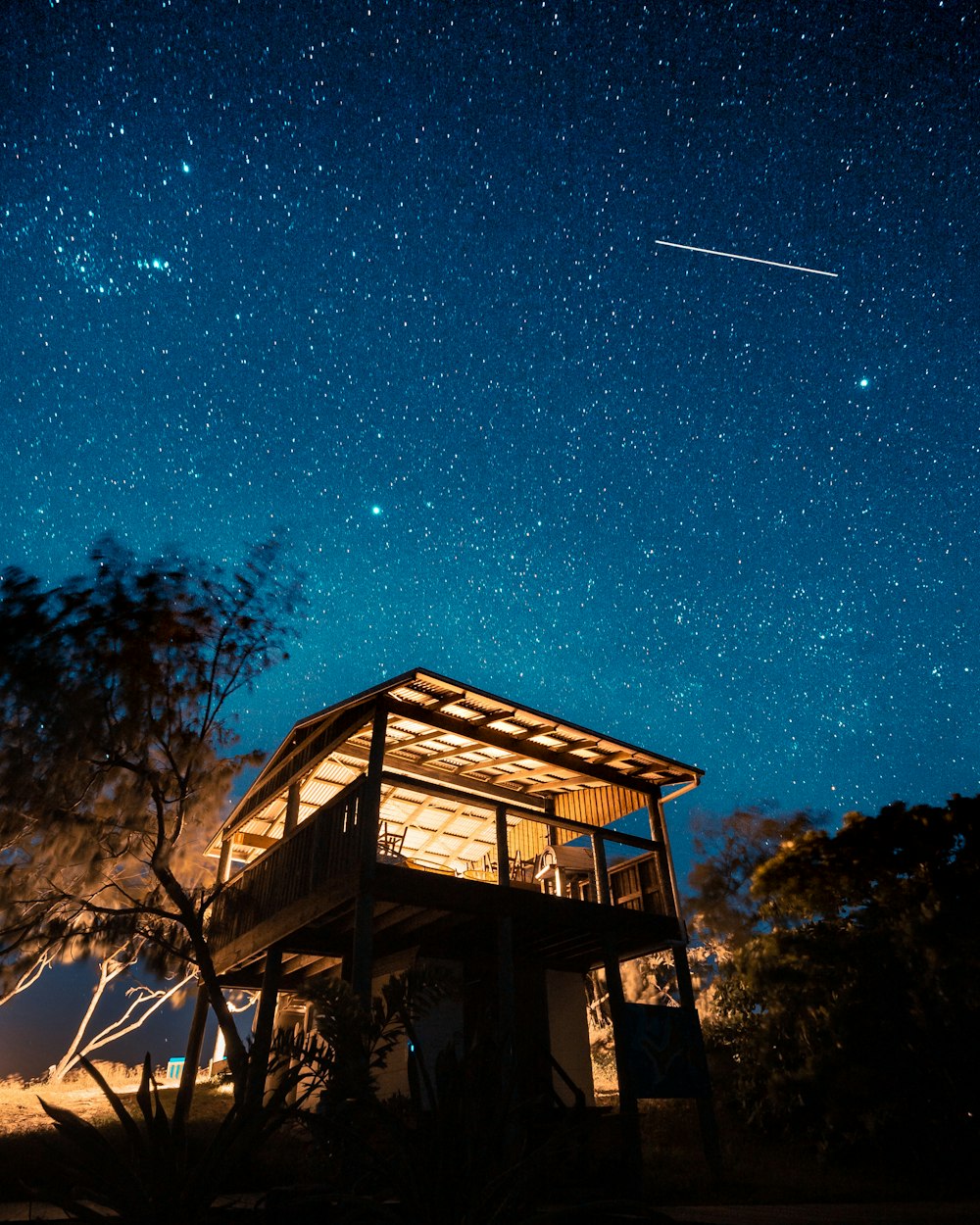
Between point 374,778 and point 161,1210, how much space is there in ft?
22.0

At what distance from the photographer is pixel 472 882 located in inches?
418

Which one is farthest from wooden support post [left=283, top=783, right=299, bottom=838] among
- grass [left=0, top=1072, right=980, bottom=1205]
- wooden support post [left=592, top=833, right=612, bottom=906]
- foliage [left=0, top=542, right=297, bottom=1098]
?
wooden support post [left=592, top=833, right=612, bottom=906]

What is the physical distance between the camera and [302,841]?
11438 mm

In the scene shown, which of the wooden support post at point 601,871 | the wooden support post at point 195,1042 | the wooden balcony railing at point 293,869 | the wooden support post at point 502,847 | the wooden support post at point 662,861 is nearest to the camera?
the wooden balcony railing at point 293,869

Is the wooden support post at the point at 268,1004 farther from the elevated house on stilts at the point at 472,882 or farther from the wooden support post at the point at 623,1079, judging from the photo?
the wooden support post at the point at 623,1079

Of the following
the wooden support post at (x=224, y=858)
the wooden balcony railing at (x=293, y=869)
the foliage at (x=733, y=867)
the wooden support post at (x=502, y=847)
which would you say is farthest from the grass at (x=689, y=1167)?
the foliage at (x=733, y=867)

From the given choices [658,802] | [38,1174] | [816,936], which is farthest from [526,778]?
[38,1174]

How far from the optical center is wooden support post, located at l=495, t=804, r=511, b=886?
37.0 ft

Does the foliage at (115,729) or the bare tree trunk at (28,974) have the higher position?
the foliage at (115,729)

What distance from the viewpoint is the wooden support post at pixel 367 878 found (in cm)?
905

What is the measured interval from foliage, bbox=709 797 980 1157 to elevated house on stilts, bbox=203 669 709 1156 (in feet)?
9.26

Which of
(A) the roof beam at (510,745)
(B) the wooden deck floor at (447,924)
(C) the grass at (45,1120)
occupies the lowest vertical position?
(C) the grass at (45,1120)

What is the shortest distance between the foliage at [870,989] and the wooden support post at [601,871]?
4.41 metres

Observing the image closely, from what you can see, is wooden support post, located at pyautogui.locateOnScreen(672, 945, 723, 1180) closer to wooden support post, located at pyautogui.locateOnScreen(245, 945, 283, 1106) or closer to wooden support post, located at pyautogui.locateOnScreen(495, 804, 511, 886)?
wooden support post, located at pyautogui.locateOnScreen(495, 804, 511, 886)
